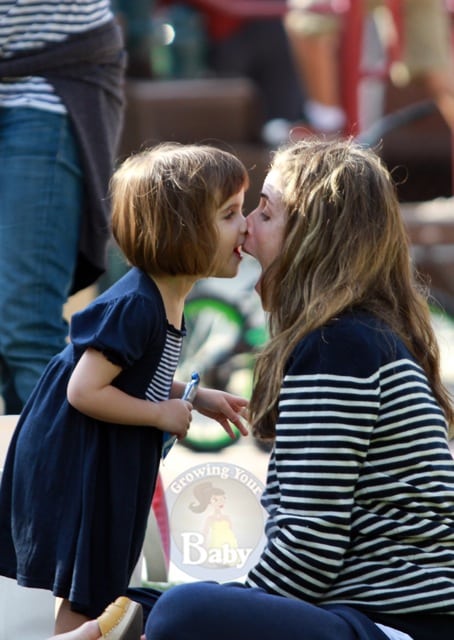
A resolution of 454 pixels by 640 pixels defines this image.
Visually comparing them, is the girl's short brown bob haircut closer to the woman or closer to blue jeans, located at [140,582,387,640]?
the woman

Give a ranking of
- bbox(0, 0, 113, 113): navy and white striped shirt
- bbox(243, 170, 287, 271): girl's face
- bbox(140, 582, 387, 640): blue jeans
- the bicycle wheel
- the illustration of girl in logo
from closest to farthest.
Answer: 1. bbox(140, 582, 387, 640): blue jeans
2. bbox(243, 170, 287, 271): girl's face
3. the illustration of girl in logo
4. bbox(0, 0, 113, 113): navy and white striped shirt
5. the bicycle wheel

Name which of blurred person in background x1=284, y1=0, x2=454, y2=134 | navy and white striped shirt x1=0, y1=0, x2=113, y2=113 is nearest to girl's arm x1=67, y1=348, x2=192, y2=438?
navy and white striped shirt x1=0, y1=0, x2=113, y2=113

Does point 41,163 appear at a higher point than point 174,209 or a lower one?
lower

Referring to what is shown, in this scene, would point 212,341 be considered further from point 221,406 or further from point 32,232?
point 221,406

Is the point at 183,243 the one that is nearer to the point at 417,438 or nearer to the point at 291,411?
the point at 291,411

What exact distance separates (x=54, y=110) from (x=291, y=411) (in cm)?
110

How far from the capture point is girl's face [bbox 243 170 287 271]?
2354mm

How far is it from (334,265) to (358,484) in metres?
0.38

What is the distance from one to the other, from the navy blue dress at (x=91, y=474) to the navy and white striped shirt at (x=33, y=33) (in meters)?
0.75

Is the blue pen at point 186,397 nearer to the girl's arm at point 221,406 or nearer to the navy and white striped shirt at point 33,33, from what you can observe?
the girl's arm at point 221,406

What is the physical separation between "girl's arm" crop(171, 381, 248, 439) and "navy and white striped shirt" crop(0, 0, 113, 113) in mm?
784

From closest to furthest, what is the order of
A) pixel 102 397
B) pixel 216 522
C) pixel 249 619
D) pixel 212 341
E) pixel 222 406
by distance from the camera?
pixel 249 619
pixel 102 397
pixel 222 406
pixel 216 522
pixel 212 341

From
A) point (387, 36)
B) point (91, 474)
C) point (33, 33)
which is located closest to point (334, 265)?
point (91, 474)

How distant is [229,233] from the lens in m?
2.36
